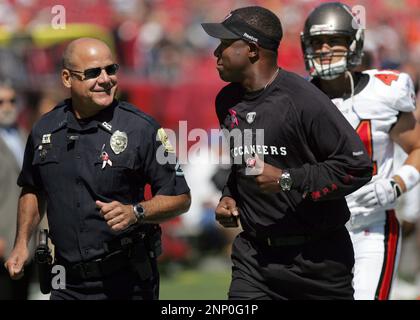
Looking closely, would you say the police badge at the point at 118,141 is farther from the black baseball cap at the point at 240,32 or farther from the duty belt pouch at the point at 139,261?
the black baseball cap at the point at 240,32

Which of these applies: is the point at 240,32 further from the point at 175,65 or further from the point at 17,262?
the point at 175,65

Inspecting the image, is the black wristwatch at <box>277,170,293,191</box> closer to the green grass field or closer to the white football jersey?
the white football jersey

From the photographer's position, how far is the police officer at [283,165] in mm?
5105


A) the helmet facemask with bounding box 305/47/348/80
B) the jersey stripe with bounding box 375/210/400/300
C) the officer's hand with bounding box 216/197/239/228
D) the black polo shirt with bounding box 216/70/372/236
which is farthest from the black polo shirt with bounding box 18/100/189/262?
the jersey stripe with bounding box 375/210/400/300

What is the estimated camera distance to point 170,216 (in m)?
5.33

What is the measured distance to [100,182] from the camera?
5.34 meters

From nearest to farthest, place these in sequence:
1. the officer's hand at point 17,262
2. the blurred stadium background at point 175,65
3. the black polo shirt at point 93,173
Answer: the black polo shirt at point 93,173 < the officer's hand at point 17,262 < the blurred stadium background at point 175,65

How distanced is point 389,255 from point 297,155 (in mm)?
1472

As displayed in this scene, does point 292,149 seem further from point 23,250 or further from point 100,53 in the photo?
point 23,250

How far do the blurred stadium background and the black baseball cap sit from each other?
239 cm

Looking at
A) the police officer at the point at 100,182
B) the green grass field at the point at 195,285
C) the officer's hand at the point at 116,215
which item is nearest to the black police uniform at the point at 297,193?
the police officer at the point at 100,182

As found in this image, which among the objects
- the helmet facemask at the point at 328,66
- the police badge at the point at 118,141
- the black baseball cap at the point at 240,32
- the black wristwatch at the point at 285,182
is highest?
the helmet facemask at the point at 328,66

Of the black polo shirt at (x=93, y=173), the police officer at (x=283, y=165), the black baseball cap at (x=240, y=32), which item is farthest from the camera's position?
the black polo shirt at (x=93, y=173)
